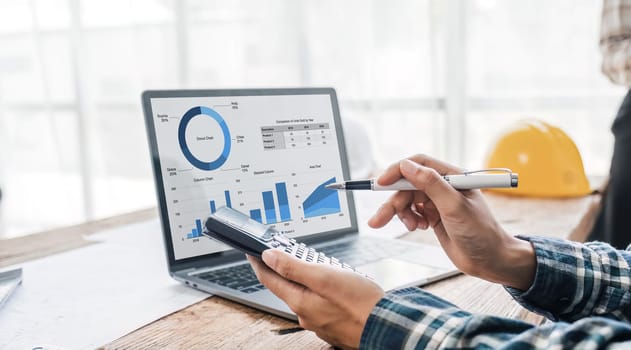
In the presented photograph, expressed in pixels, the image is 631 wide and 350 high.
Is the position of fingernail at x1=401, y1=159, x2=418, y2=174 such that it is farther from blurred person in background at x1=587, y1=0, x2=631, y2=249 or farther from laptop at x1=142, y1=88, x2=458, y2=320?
blurred person in background at x1=587, y1=0, x2=631, y2=249

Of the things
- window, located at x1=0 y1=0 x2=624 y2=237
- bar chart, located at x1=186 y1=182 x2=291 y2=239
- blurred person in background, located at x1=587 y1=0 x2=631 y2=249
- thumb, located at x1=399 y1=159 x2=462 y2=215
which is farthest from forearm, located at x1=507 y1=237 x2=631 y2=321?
window, located at x1=0 y1=0 x2=624 y2=237

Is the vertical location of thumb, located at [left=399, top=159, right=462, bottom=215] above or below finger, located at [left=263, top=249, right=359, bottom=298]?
above

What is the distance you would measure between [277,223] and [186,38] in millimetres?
1968

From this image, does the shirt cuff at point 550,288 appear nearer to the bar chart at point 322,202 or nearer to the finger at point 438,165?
the finger at point 438,165

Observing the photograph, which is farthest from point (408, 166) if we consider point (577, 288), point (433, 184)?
point (577, 288)

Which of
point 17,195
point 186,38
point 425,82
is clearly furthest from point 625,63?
point 17,195

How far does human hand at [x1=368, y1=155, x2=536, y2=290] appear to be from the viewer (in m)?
0.63

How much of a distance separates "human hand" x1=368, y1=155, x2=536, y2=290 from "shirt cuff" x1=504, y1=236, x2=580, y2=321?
0.05ft

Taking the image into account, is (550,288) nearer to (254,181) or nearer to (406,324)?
(406,324)

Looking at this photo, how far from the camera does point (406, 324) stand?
48 centimetres

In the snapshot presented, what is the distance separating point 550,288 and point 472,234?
0.11m

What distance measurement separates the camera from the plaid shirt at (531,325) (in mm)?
445

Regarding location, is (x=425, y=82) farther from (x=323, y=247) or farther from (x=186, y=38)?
(x=323, y=247)

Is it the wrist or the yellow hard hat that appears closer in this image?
the wrist
